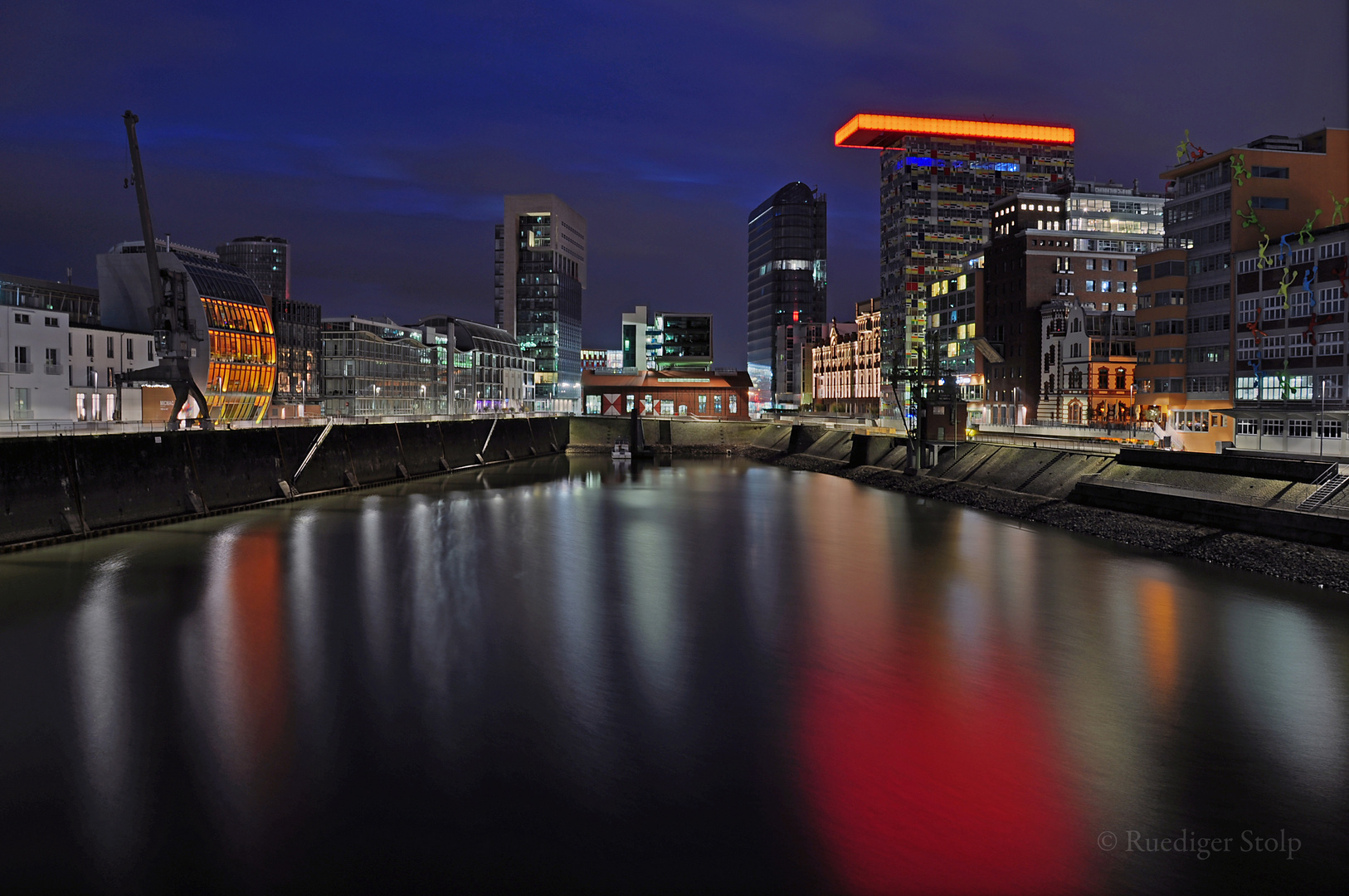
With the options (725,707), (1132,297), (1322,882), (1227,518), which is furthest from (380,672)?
(1132,297)

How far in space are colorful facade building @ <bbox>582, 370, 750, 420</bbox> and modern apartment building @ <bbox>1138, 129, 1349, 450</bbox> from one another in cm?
5714

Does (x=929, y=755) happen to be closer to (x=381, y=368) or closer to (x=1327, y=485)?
(x=1327, y=485)

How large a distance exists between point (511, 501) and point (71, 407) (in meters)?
33.7

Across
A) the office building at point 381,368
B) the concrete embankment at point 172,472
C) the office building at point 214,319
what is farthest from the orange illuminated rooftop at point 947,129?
the concrete embankment at point 172,472

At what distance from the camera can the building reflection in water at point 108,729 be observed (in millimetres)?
13281

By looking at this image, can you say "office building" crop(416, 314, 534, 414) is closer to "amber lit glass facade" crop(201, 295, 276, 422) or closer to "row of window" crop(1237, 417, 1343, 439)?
"amber lit glass facade" crop(201, 295, 276, 422)

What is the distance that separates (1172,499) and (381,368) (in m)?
110

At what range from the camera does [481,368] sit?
158 meters

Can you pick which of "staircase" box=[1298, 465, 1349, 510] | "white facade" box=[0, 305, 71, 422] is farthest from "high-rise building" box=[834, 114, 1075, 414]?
"white facade" box=[0, 305, 71, 422]

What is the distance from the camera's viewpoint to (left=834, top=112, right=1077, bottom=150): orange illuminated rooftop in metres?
173

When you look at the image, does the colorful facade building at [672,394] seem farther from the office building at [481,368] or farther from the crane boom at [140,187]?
the crane boom at [140,187]

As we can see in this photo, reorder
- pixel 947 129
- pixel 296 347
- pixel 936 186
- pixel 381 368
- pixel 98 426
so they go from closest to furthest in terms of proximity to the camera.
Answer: pixel 98 426 → pixel 381 368 → pixel 296 347 → pixel 936 186 → pixel 947 129

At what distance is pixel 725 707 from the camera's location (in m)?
19.4

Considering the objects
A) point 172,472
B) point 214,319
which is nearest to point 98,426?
point 172,472
